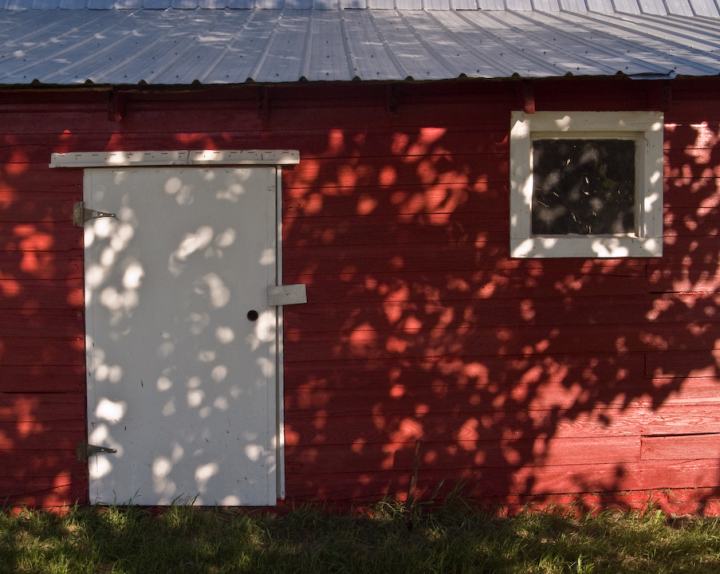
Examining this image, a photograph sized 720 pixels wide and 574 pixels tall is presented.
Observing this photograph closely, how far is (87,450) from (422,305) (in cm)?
238

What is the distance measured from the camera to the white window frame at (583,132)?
3.64m

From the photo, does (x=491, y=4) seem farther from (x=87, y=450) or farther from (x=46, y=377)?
(x=87, y=450)

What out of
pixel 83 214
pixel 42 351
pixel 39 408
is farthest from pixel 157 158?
pixel 39 408

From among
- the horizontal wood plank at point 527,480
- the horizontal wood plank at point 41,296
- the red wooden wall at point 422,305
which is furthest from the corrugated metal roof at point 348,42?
the horizontal wood plank at point 527,480

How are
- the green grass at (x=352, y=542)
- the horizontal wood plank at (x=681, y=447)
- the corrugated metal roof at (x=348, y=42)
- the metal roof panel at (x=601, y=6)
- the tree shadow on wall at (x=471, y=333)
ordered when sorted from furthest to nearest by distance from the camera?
the metal roof panel at (x=601, y=6)
the horizontal wood plank at (x=681, y=447)
the tree shadow on wall at (x=471, y=333)
the corrugated metal roof at (x=348, y=42)
the green grass at (x=352, y=542)

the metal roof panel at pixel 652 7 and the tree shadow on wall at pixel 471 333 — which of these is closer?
the tree shadow on wall at pixel 471 333

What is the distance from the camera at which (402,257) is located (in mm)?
3664

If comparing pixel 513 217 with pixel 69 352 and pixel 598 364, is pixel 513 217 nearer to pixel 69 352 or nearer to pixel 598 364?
pixel 598 364

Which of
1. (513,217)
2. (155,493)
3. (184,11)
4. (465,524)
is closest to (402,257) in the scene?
(513,217)

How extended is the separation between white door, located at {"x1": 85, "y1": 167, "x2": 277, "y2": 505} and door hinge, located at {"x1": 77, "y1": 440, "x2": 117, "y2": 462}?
0.11 ft

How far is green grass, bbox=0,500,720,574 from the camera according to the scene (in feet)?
9.93

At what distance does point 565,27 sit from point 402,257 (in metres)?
2.39

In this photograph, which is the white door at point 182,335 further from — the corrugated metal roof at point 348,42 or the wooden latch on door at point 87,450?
the corrugated metal roof at point 348,42

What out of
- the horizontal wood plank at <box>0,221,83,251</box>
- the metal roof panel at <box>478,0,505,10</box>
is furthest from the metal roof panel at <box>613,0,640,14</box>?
the horizontal wood plank at <box>0,221,83,251</box>
